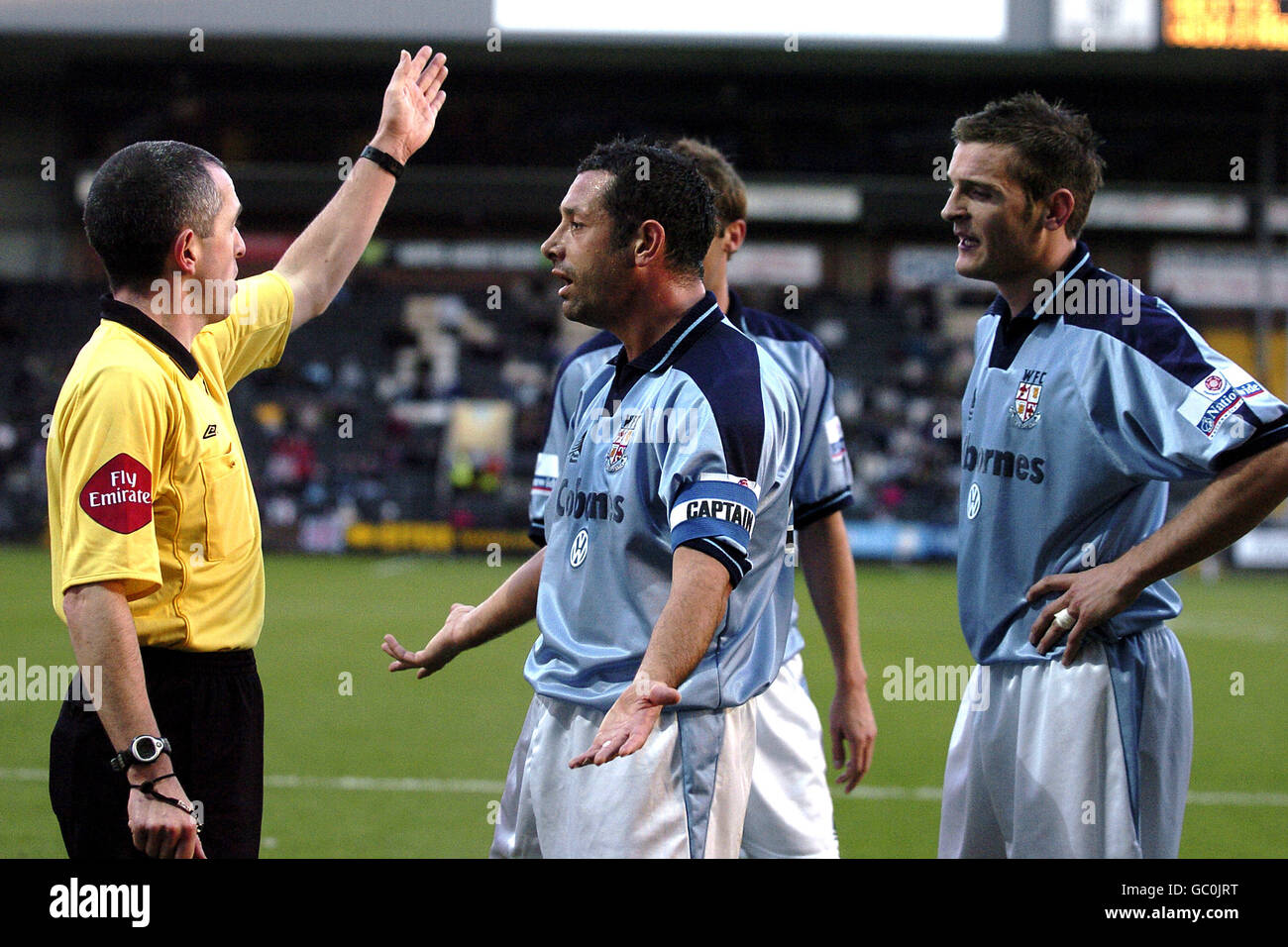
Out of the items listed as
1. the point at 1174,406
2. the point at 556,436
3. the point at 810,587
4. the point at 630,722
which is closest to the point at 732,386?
the point at 630,722

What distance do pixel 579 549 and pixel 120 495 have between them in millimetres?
966

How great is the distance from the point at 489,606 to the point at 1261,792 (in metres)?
6.08

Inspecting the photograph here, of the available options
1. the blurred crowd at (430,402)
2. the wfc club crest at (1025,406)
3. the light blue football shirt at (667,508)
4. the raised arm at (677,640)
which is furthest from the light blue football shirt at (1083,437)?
the blurred crowd at (430,402)

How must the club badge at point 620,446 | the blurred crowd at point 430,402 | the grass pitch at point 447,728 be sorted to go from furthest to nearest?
the blurred crowd at point 430,402
the grass pitch at point 447,728
the club badge at point 620,446

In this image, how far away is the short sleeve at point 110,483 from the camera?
2598 millimetres

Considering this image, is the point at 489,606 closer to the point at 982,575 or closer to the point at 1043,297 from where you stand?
the point at 982,575

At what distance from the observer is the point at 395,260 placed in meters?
28.7

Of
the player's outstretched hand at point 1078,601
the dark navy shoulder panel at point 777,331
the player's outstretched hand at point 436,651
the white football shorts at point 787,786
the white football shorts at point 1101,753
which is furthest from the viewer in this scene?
the dark navy shoulder panel at point 777,331

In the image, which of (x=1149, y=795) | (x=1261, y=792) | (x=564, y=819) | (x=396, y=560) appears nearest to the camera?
(x=564, y=819)

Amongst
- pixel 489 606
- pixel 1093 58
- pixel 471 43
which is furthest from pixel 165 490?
pixel 1093 58

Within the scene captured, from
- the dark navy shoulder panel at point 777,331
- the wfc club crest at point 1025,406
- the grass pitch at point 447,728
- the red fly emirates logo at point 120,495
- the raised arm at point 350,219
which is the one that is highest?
the raised arm at point 350,219

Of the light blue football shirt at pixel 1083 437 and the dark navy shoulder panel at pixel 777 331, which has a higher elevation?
the dark navy shoulder panel at pixel 777 331

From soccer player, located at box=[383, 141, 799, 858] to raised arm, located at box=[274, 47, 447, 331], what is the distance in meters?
0.96

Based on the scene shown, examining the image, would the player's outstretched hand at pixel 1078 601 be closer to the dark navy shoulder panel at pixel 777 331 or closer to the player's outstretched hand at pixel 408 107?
the dark navy shoulder panel at pixel 777 331
